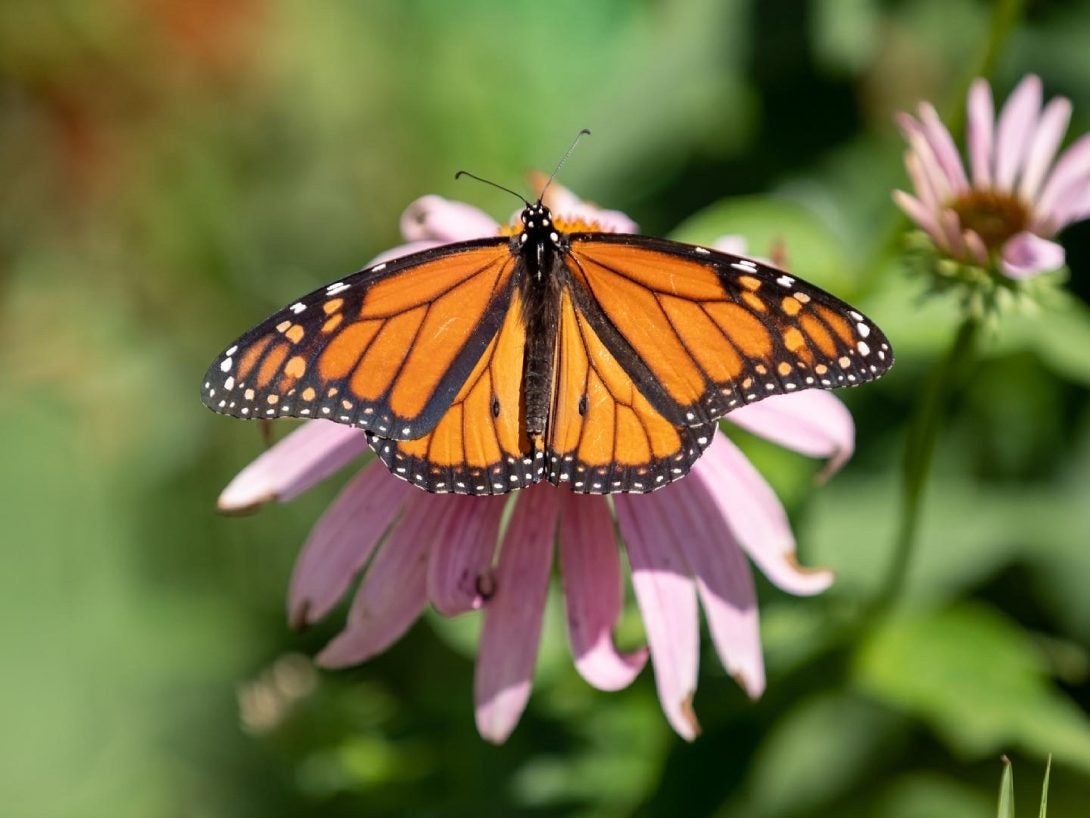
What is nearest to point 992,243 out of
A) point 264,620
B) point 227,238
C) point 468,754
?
point 468,754

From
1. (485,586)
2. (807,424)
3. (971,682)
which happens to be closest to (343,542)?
(485,586)

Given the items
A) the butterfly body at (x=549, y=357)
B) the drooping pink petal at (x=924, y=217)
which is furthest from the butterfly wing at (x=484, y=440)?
the drooping pink petal at (x=924, y=217)

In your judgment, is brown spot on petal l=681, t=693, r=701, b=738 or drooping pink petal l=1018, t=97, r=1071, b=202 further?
drooping pink petal l=1018, t=97, r=1071, b=202

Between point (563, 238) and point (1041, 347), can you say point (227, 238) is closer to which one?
point (563, 238)

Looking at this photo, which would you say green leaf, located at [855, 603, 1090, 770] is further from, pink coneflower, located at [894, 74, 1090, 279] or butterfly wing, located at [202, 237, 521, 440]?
butterfly wing, located at [202, 237, 521, 440]

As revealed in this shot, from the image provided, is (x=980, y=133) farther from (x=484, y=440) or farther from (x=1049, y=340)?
(x=484, y=440)

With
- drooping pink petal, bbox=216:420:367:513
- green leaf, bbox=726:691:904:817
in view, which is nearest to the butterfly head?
drooping pink petal, bbox=216:420:367:513
